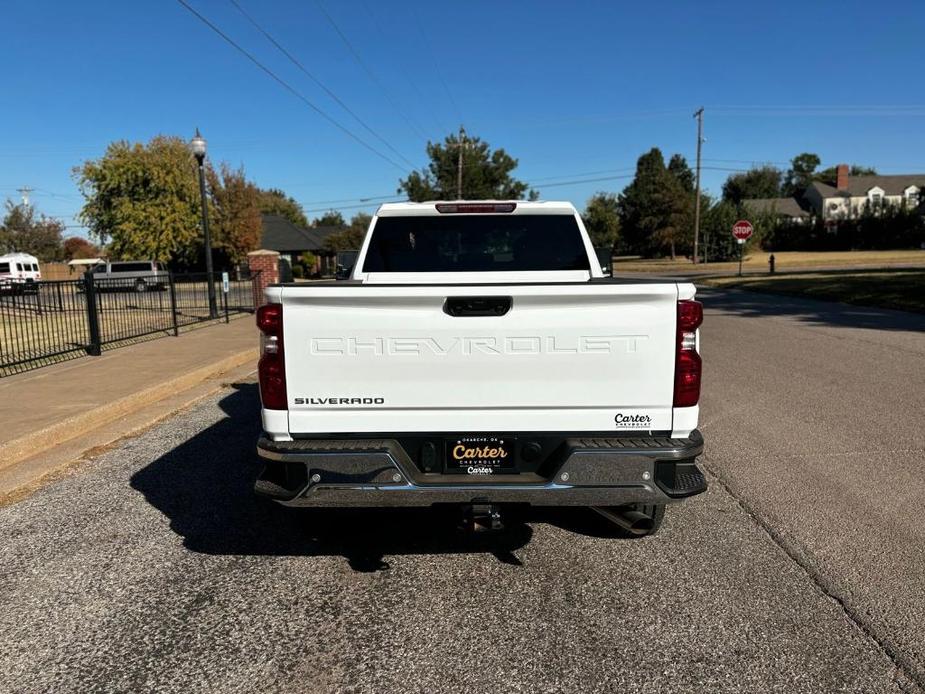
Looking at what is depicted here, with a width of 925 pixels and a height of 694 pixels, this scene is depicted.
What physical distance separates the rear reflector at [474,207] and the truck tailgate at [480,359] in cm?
187

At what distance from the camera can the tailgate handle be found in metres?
3.29

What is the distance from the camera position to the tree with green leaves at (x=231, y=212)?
48375mm

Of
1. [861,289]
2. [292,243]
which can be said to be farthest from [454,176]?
[861,289]

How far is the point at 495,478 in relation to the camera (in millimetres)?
3377

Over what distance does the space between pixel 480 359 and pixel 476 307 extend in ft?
0.81

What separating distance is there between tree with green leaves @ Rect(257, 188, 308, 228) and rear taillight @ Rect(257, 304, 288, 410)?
97.4m

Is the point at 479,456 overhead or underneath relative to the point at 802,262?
overhead

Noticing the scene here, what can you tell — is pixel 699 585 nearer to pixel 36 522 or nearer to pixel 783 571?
pixel 783 571

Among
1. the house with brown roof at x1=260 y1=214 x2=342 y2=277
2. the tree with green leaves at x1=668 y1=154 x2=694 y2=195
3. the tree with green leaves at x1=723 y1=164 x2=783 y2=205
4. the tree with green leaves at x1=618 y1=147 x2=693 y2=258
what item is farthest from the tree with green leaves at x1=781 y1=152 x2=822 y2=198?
the house with brown roof at x1=260 y1=214 x2=342 y2=277

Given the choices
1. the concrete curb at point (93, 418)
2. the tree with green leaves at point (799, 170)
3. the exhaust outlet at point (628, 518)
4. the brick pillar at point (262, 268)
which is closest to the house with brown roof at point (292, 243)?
the brick pillar at point (262, 268)

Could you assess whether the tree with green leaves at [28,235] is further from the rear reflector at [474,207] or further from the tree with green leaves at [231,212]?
the rear reflector at [474,207]

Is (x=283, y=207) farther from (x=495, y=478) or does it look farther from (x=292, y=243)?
(x=495, y=478)

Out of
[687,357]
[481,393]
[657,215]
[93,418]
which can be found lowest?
[93,418]

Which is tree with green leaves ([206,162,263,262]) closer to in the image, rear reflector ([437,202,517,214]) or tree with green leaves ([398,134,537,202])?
tree with green leaves ([398,134,537,202])
